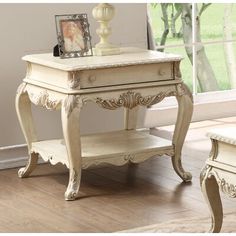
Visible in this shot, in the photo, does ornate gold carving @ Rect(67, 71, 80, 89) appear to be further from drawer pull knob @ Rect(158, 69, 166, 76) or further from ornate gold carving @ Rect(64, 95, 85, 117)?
drawer pull knob @ Rect(158, 69, 166, 76)

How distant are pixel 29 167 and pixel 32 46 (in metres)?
0.75

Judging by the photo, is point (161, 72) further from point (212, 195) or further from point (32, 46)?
point (212, 195)

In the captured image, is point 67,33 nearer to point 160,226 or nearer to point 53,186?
point 53,186

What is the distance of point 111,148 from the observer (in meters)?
4.48

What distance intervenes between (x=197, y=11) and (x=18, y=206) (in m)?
2.53

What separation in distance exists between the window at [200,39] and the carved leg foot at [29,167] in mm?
1508

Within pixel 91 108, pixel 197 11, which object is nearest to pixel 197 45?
pixel 197 11

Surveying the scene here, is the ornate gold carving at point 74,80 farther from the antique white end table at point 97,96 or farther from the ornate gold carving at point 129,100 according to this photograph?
the ornate gold carving at point 129,100

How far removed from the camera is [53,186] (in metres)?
4.50

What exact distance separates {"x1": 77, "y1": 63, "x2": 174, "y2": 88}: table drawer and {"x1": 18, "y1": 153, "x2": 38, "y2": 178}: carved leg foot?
75 cm

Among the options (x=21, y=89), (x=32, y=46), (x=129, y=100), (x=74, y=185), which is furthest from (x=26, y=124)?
(x=129, y=100)

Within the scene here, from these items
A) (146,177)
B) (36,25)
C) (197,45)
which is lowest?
(146,177)

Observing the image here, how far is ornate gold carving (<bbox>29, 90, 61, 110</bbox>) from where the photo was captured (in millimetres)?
4281

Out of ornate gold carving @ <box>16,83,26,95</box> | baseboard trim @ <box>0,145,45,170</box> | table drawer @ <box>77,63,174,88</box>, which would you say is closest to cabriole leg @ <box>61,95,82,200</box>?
table drawer @ <box>77,63,174,88</box>
